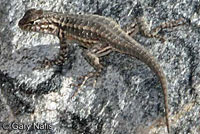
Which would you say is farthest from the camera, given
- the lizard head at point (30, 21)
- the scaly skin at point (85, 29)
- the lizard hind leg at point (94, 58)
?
the lizard head at point (30, 21)

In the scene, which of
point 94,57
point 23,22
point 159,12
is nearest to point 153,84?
point 94,57

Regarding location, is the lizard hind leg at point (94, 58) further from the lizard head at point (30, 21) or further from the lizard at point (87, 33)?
the lizard head at point (30, 21)

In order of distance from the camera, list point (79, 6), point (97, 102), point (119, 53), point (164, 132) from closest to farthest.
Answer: point (164, 132), point (97, 102), point (119, 53), point (79, 6)

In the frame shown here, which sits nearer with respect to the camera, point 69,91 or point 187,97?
point 187,97

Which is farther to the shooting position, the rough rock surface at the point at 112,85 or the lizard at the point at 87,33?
the lizard at the point at 87,33

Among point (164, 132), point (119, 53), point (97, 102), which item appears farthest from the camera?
point (119, 53)

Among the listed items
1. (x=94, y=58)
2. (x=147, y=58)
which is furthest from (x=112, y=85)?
(x=147, y=58)

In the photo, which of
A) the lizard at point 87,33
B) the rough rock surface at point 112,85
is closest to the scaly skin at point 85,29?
the lizard at point 87,33

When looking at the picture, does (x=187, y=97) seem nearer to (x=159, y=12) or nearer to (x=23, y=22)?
(x=159, y=12)

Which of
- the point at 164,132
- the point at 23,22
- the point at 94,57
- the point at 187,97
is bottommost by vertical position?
the point at 164,132
